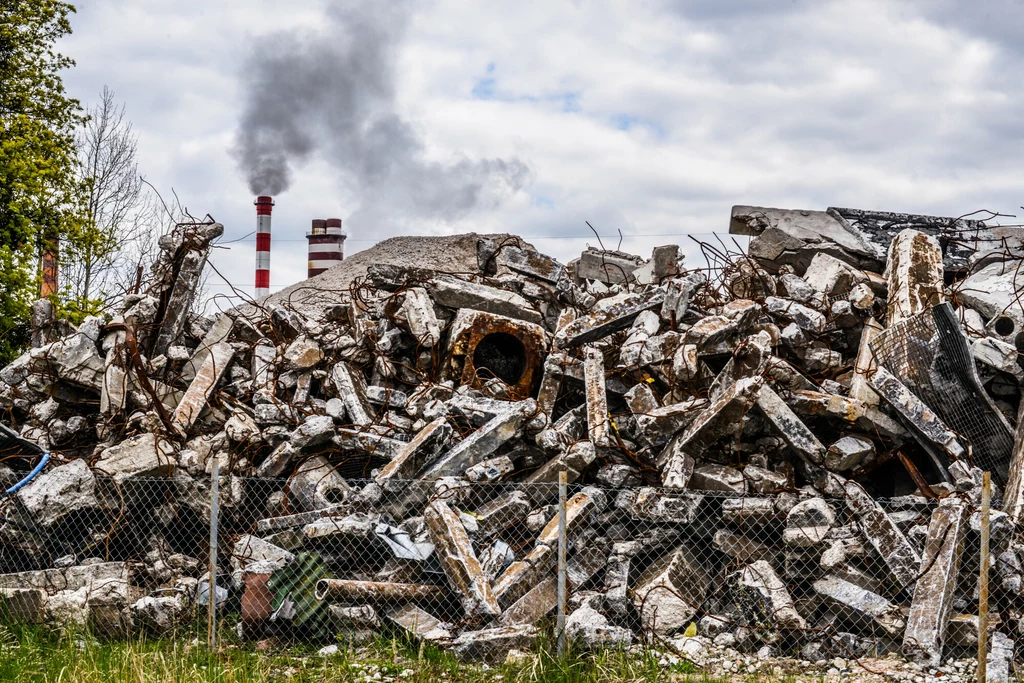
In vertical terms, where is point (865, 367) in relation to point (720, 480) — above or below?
above

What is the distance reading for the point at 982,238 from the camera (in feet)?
33.8

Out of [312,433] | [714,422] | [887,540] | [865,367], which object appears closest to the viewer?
[887,540]

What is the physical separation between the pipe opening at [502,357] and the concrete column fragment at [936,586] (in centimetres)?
393

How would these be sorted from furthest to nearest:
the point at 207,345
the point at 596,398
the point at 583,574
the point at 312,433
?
the point at 207,345, the point at 596,398, the point at 312,433, the point at 583,574

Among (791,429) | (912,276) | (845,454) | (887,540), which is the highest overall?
(912,276)

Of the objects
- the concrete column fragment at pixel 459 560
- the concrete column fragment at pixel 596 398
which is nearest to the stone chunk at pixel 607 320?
the concrete column fragment at pixel 596 398

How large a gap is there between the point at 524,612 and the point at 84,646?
114 inches

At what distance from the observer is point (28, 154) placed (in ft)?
48.6

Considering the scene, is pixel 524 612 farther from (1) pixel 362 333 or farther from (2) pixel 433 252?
(2) pixel 433 252

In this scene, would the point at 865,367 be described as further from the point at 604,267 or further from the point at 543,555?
the point at 604,267

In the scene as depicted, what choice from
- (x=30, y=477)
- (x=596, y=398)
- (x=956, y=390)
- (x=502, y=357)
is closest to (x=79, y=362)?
(x=30, y=477)

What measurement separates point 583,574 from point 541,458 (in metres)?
1.28

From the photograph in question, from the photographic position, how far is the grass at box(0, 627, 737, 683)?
507 centimetres

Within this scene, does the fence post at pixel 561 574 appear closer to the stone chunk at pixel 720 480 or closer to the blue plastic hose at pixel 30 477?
the stone chunk at pixel 720 480
